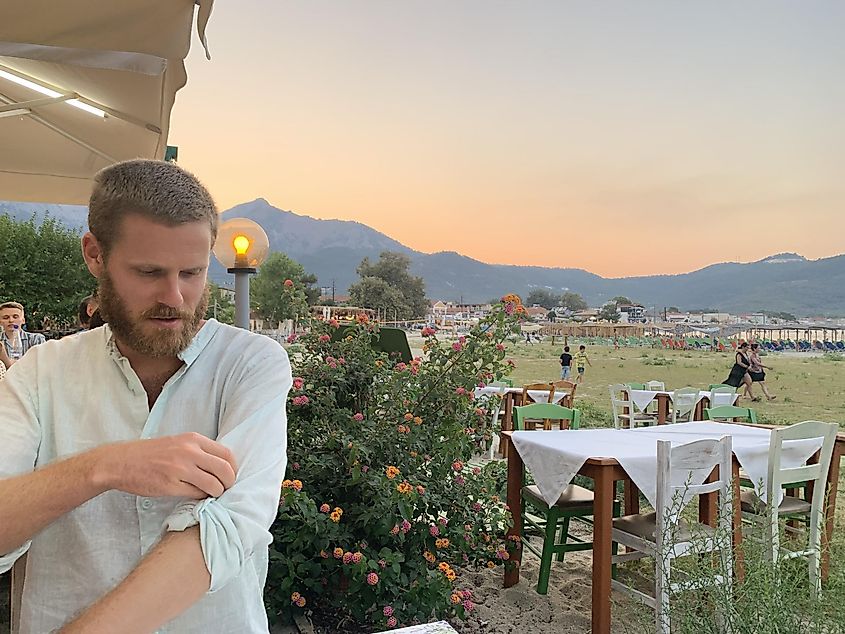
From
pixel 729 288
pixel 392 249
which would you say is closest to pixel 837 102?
pixel 729 288

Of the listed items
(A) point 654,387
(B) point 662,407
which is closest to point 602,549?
(B) point 662,407

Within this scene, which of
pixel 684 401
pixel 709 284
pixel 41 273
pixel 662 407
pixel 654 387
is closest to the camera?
pixel 684 401

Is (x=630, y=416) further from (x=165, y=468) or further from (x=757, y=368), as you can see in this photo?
(x=165, y=468)

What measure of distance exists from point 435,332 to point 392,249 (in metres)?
11.5

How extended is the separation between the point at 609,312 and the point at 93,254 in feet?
27.1

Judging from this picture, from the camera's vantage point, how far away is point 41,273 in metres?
12.5

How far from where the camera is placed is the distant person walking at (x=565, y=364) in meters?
8.14

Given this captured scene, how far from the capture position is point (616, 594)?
9.59ft

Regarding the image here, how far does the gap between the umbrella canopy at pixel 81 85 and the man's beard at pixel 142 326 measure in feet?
0.63

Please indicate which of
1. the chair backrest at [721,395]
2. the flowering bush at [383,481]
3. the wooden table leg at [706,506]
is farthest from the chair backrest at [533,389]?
the flowering bush at [383,481]

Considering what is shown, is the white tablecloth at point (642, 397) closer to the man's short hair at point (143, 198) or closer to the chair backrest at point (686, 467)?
the chair backrest at point (686, 467)

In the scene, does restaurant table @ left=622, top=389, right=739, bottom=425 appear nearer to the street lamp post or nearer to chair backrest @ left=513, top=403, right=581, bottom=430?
chair backrest @ left=513, top=403, right=581, bottom=430

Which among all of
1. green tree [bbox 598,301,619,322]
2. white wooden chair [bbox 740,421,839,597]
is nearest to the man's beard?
white wooden chair [bbox 740,421,839,597]

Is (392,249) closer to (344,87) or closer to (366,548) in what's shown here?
(344,87)
